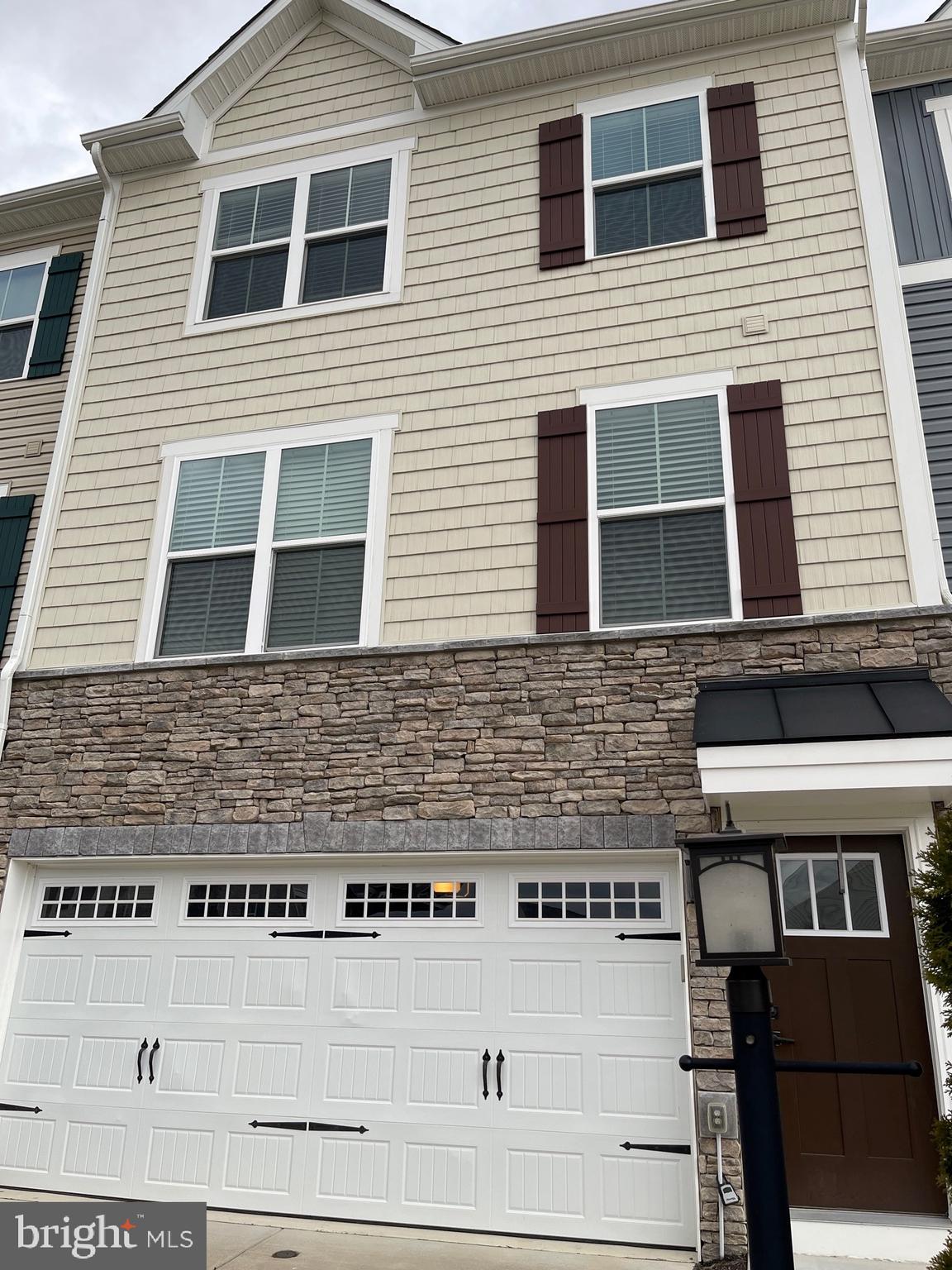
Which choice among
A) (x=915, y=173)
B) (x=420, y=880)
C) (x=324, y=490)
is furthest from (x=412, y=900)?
(x=915, y=173)

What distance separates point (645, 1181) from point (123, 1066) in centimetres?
380

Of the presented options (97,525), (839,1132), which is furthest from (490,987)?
(97,525)

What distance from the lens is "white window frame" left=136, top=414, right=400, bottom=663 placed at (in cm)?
748

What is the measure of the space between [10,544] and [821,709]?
743 centimetres

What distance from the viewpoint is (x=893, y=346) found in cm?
679

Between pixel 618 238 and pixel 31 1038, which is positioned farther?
pixel 618 238

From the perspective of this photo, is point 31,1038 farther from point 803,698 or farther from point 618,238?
point 618,238

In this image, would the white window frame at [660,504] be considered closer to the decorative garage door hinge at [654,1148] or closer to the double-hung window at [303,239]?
the double-hung window at [303,239]

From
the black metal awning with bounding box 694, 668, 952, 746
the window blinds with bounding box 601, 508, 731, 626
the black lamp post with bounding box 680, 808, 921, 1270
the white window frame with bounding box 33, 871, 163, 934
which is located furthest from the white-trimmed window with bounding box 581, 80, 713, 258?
the white window frame with bounding box 33, 871, 163, 934

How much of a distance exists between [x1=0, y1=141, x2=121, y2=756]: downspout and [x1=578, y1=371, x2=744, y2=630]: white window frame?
4.88 m

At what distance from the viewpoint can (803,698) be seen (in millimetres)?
5891

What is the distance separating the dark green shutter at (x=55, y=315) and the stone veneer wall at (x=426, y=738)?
3.66 metres

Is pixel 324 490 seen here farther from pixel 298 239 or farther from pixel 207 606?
pixel 298 239

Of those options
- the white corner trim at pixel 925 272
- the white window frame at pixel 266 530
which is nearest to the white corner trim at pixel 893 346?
the white corner trim at pixel 925 272
